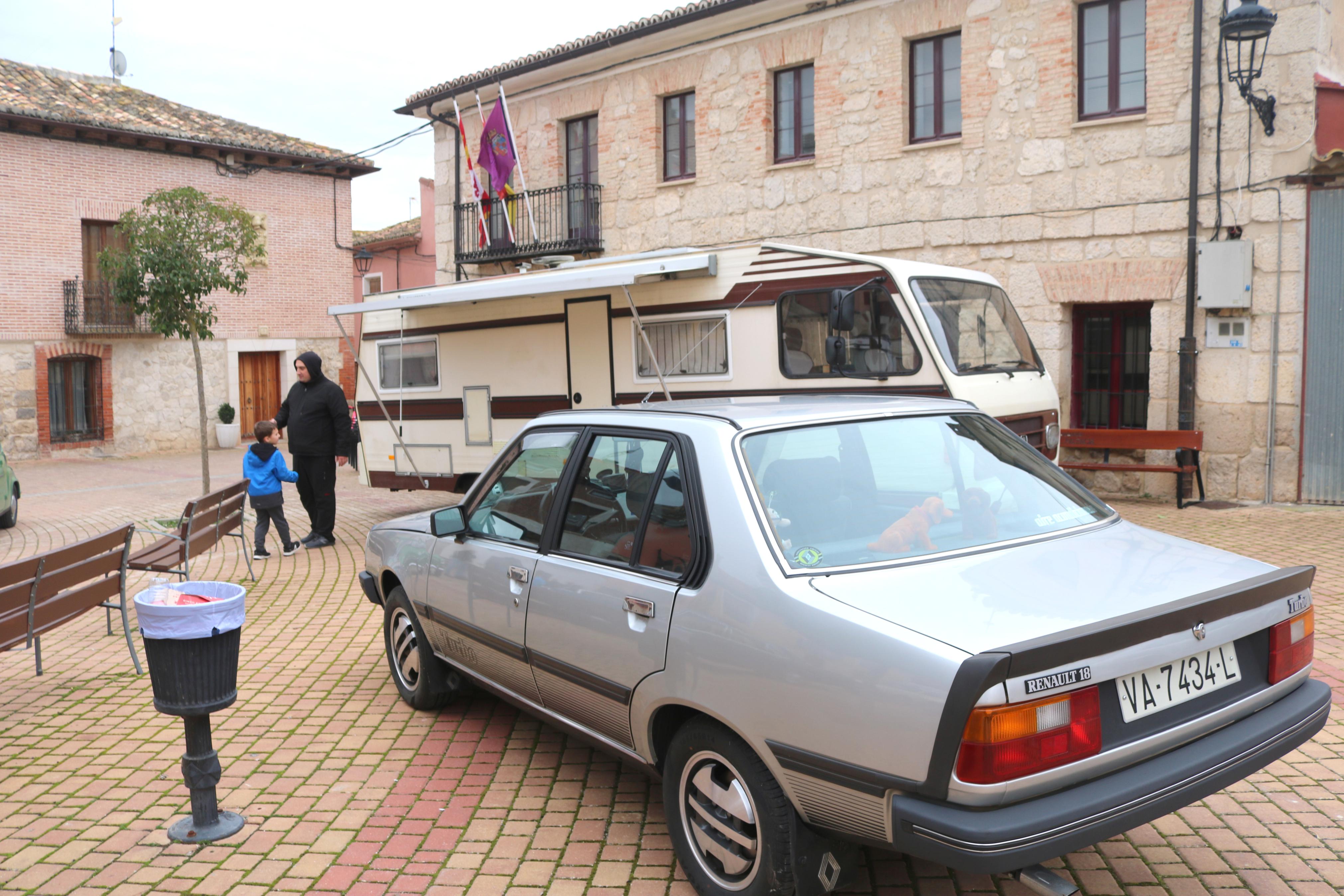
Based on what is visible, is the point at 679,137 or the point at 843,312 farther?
the point at 679,137

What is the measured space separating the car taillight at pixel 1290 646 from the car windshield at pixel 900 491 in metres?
0.70

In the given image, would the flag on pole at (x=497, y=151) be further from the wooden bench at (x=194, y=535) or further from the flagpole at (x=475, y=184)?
the wooden bench at (x=194, y=535)

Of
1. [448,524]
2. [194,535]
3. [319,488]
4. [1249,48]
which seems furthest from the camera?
[1249,48]

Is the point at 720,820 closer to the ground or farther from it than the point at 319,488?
closer to the ground

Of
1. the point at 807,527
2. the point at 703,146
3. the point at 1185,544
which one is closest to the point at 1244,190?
the point at 703,146

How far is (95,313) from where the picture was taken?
23422mm

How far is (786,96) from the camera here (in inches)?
637

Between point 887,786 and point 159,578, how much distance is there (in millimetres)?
7995

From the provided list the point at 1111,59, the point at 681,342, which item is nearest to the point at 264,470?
the point at 681,342

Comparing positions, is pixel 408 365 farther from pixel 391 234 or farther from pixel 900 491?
pixel 391 234

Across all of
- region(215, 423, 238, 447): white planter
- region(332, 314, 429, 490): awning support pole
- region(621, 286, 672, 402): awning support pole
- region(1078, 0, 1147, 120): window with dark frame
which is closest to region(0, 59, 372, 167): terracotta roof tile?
region(215, 423, 238, 447): white planter

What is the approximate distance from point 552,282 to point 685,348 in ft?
4.40

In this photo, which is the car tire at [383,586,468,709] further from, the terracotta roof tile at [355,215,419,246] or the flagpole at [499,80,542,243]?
the terracotta roof tile at [355,215,419,246]

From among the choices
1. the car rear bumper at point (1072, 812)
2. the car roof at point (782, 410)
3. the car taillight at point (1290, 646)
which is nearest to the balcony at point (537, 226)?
the car roof at point (782, 410)
